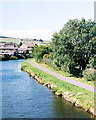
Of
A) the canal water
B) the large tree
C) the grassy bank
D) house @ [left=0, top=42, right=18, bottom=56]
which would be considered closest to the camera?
the canal water

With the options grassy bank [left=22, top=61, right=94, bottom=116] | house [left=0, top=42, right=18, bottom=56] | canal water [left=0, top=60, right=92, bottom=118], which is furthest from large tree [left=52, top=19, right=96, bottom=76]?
house [left=0, top=42, right=18, bottom=56]

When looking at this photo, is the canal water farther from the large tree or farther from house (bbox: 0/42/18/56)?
house (bbox: 0/42/18/56)

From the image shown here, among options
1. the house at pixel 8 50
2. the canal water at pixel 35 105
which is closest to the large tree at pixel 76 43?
the canal water at pixel 35 105

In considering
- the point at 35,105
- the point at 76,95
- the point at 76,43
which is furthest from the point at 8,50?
the point at 35,105

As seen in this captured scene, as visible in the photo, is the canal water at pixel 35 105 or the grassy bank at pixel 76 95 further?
the grassy bank at pixel 76 95

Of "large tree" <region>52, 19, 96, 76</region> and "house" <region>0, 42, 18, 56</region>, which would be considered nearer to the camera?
"large tree" <region>52, 19, 96, 76</region>

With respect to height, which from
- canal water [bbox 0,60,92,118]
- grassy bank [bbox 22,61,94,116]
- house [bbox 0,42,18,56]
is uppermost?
house [bbox 0,42,18,56]

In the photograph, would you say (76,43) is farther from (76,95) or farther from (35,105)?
(35,105)

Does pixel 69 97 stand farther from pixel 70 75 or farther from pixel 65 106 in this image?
pixel 70 75

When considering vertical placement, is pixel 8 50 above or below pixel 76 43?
below

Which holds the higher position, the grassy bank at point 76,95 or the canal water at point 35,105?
the grassy bank at point 76,95

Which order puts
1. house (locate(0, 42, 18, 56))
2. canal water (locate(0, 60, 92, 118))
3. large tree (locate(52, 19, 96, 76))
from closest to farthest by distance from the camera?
canal water (locate(0, 60, 92, 118)), large tree (locate(52, 19, 96, 76)), house (locate(0, 42, 18, 56))

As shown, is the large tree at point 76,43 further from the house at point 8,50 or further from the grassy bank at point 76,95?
the house at point 8,50

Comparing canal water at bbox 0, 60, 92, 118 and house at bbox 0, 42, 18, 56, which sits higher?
house at bbox 0, 42, 18, 56
